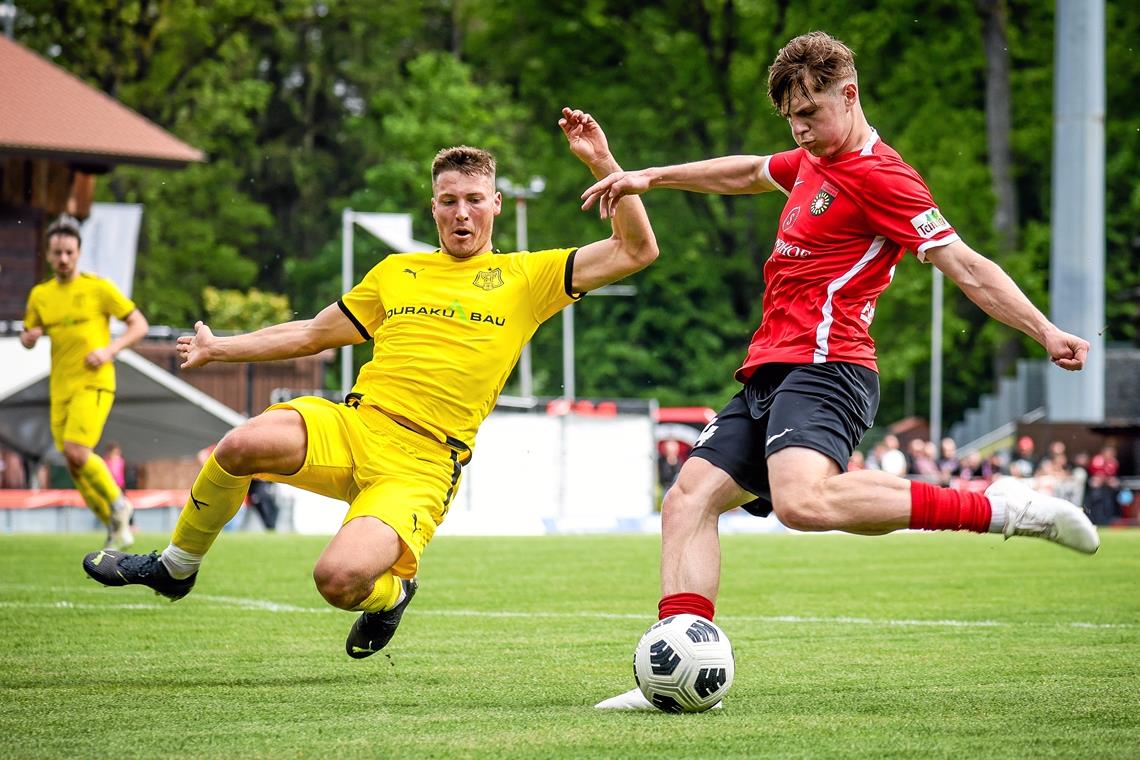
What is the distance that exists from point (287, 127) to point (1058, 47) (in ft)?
89.8

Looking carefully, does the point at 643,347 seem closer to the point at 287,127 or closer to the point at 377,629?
the point at 287,127

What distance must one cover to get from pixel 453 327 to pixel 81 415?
7171 mm

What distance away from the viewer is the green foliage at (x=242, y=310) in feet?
144

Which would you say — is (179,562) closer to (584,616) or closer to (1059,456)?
(584,616)

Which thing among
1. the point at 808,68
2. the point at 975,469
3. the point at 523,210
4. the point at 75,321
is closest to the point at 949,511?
the point at 808,68

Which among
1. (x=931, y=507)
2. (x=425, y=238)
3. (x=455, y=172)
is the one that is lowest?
(x=931, y=507)

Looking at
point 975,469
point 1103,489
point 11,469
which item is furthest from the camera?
point 975,469

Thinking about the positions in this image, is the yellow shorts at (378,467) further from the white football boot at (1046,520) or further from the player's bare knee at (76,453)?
the player's bare knee at (76,453)

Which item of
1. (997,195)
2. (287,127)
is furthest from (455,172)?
(287,127)

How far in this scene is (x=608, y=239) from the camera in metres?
6.72

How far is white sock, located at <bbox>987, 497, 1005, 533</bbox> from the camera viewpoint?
18.9 ft

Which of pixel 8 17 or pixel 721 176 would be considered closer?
pixel 721 176

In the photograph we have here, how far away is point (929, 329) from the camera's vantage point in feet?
146

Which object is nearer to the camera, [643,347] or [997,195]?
[997,195]
